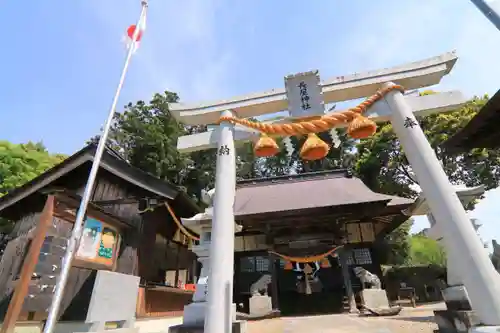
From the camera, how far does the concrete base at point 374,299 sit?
Answer: 31.6 feet

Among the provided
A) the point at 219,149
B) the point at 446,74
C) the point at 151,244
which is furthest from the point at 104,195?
the point at 446,74

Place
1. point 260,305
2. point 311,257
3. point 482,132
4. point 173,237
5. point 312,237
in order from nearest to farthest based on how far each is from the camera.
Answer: point 482,132
point 260,305
point 311,257
point 312,237
point 173,237

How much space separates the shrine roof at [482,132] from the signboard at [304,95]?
3.37m

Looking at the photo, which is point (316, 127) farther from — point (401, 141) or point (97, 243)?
point (97, 243)

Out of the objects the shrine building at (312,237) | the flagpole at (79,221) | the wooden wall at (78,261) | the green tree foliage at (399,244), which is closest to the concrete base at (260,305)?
the shrine building at (312,237)

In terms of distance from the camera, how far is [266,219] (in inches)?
448

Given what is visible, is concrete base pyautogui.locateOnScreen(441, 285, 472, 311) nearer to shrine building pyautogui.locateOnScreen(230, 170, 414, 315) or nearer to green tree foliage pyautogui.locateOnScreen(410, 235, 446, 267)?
shrine building pyautogui.locateOnScreen(230, 170, 414, 315)

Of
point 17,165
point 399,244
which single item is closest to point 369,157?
point 399,244

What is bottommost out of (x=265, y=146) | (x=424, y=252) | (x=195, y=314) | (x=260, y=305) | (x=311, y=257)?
(x=195, y=314)

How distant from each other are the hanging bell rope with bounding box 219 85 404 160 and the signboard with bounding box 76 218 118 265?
5900 mm

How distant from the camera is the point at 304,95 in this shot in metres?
5.46

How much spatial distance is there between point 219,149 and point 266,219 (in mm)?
6785

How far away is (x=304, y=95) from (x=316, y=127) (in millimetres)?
747

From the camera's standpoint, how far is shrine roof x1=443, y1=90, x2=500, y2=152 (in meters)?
5.80
